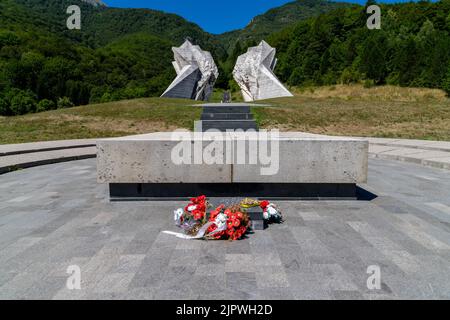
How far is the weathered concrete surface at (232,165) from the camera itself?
18.2 feet

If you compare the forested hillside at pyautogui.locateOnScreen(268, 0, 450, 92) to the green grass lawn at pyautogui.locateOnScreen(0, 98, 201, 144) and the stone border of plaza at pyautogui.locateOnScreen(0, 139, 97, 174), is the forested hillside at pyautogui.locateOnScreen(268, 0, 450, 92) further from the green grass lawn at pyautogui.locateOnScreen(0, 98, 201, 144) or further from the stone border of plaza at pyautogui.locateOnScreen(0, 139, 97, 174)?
the stone border of plaza at pyautogui.locateOnScreen(0, 139, 97, 174)

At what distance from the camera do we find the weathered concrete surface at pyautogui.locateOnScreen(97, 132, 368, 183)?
18.2ft

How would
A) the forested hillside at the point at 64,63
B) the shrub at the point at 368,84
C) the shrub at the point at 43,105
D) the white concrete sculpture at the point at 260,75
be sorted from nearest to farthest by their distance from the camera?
the white concrete sculpture at the point at 260,75 → the shrub at the point at 368,84 → the shrub at the point at 43,105 → the forested hillside at the point at 64,63

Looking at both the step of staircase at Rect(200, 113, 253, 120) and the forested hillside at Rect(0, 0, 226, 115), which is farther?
the forested hillside at Rect(0, 0, 226, 115)

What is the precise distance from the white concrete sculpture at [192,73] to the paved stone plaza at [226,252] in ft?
96.2

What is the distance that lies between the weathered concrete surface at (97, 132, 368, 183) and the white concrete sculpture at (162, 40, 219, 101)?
28.7 metres

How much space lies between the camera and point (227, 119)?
12758mm

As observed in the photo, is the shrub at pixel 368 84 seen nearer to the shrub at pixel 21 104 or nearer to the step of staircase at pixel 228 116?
the step of staircase at pixel 228 116

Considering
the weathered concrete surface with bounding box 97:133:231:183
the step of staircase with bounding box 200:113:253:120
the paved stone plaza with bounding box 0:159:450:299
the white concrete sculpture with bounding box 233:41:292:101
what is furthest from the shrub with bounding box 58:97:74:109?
the weathered concrete surface with bounding box 97:133:231:183

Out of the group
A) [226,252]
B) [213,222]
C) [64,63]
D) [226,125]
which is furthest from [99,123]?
[64,63]

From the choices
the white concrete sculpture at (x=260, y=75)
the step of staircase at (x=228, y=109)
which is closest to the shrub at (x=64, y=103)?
the white concrete sculpture at (x=260, y=75)
